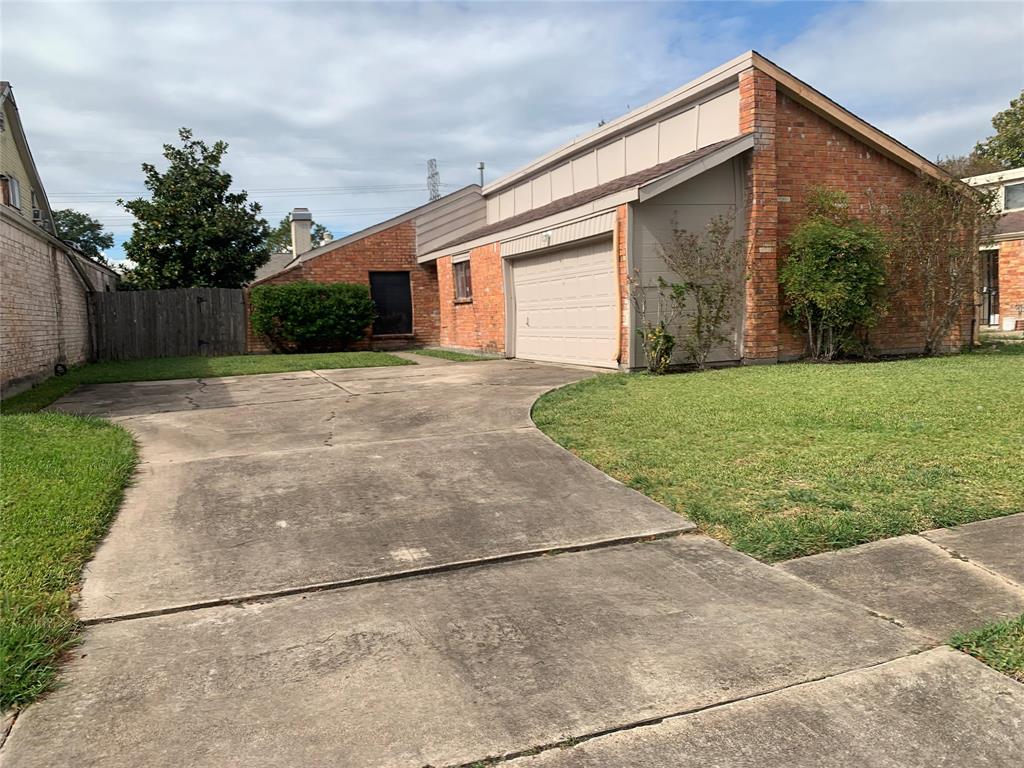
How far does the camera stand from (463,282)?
Answer: 60.0 ft

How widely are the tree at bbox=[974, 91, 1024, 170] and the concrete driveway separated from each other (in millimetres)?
42721

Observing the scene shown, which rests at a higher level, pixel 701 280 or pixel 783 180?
pixel 783 180

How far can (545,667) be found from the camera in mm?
2852

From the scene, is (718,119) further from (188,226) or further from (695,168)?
(188,226)

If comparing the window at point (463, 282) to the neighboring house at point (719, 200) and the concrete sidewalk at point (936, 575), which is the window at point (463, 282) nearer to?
the neighboring house at point (719, 200)

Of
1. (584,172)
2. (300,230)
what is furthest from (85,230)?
(584,172)

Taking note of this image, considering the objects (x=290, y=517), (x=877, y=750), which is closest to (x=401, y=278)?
(x=290, y=517)

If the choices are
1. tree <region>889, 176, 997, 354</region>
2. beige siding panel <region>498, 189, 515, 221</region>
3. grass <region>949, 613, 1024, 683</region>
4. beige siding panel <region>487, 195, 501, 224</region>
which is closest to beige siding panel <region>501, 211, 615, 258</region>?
beige siding panel <region>498, 189, 515, 221</region>

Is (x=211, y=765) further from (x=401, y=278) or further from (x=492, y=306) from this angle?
(x=401, y=278)

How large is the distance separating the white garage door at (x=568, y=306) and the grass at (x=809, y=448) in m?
2.54

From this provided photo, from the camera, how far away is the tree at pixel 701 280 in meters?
11.1

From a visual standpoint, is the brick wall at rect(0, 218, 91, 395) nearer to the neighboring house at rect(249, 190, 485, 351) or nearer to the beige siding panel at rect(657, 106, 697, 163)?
the neighboring house at rect(249, 190, 485, 351)

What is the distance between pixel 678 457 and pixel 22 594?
4470 millimetres

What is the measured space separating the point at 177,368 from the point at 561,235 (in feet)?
27.3
